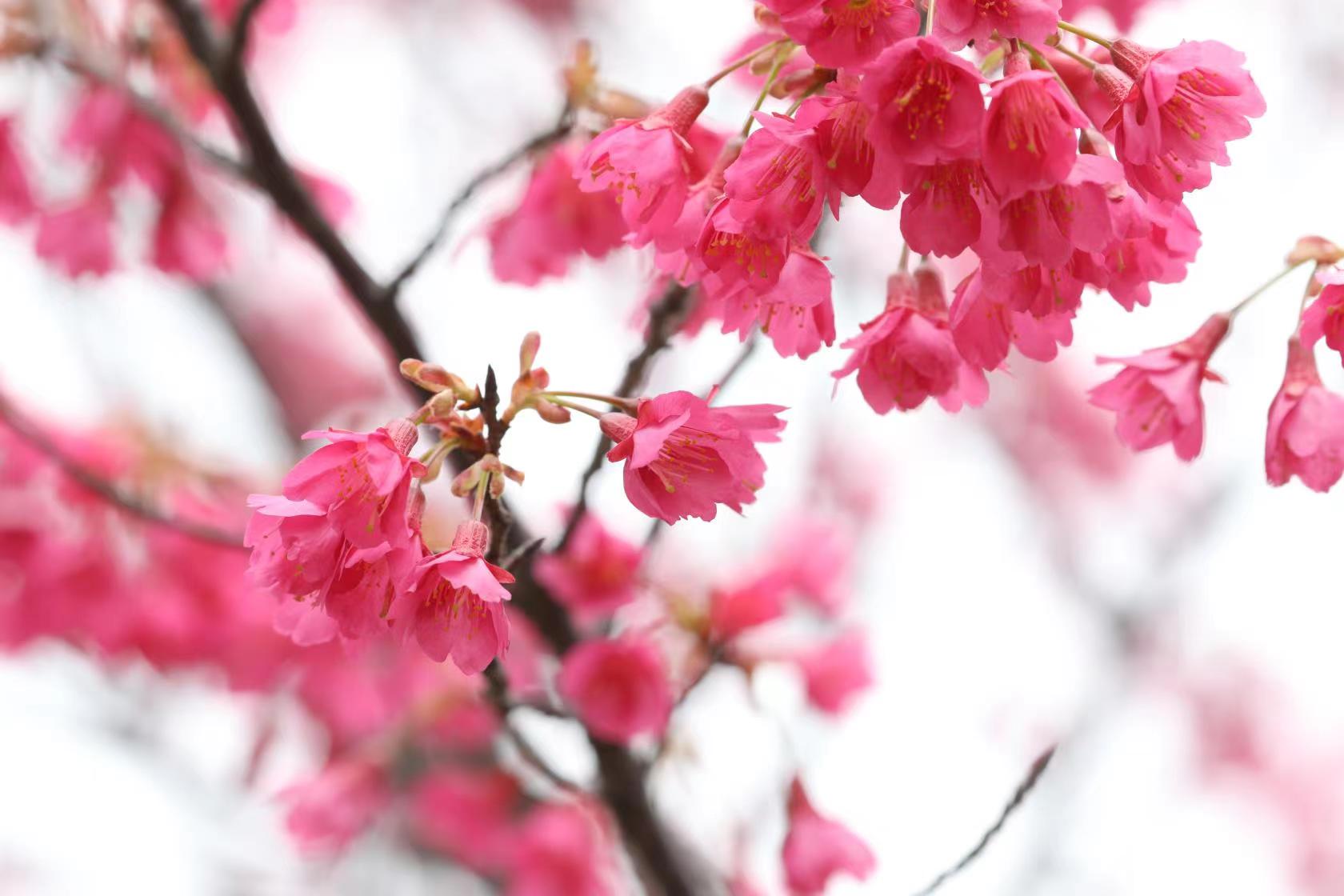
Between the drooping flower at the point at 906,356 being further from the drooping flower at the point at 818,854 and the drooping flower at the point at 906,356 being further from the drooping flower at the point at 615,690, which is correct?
the drooping flower at the point at 818,854

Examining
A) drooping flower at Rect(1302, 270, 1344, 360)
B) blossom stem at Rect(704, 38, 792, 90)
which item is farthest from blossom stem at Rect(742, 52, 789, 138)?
drooping flower at Rect(1302, 270, 1344, 360)

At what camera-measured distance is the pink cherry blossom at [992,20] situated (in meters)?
0.77

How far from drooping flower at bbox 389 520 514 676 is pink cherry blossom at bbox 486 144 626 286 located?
63cm

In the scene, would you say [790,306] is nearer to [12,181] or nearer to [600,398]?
[600,398]

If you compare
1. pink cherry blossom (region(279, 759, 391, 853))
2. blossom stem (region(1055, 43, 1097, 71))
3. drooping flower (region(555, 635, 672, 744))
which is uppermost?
blossom stem (region(1055, 43, 1097, 71))

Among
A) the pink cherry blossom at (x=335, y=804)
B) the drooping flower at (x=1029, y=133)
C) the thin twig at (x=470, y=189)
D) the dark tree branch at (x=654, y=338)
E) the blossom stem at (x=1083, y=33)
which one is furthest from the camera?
the pink cherry blossom at (x=335, y=804)

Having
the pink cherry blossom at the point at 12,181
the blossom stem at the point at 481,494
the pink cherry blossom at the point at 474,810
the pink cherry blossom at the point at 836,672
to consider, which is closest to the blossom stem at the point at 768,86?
the blossom stem at the point at 481,494

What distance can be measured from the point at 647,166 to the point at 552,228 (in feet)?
1.70

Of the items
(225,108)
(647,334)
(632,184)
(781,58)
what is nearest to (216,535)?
(225,108)

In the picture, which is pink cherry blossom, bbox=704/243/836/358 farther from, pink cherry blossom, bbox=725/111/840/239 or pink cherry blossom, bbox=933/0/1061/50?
pink cherry blossom, bbox=933/0/1061/50

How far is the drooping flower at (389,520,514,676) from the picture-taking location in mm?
836

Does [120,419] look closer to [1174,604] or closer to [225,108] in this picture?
[225,108]

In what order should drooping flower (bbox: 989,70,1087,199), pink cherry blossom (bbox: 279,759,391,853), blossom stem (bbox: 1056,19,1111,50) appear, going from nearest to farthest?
drooping flower (bbox: 989,70,1087,199), blossom stem (bbox: 1056,19,1111,50), pink cherry blossom (bbox: 279,759,391,853)

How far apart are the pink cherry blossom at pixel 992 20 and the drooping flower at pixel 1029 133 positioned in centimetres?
4
